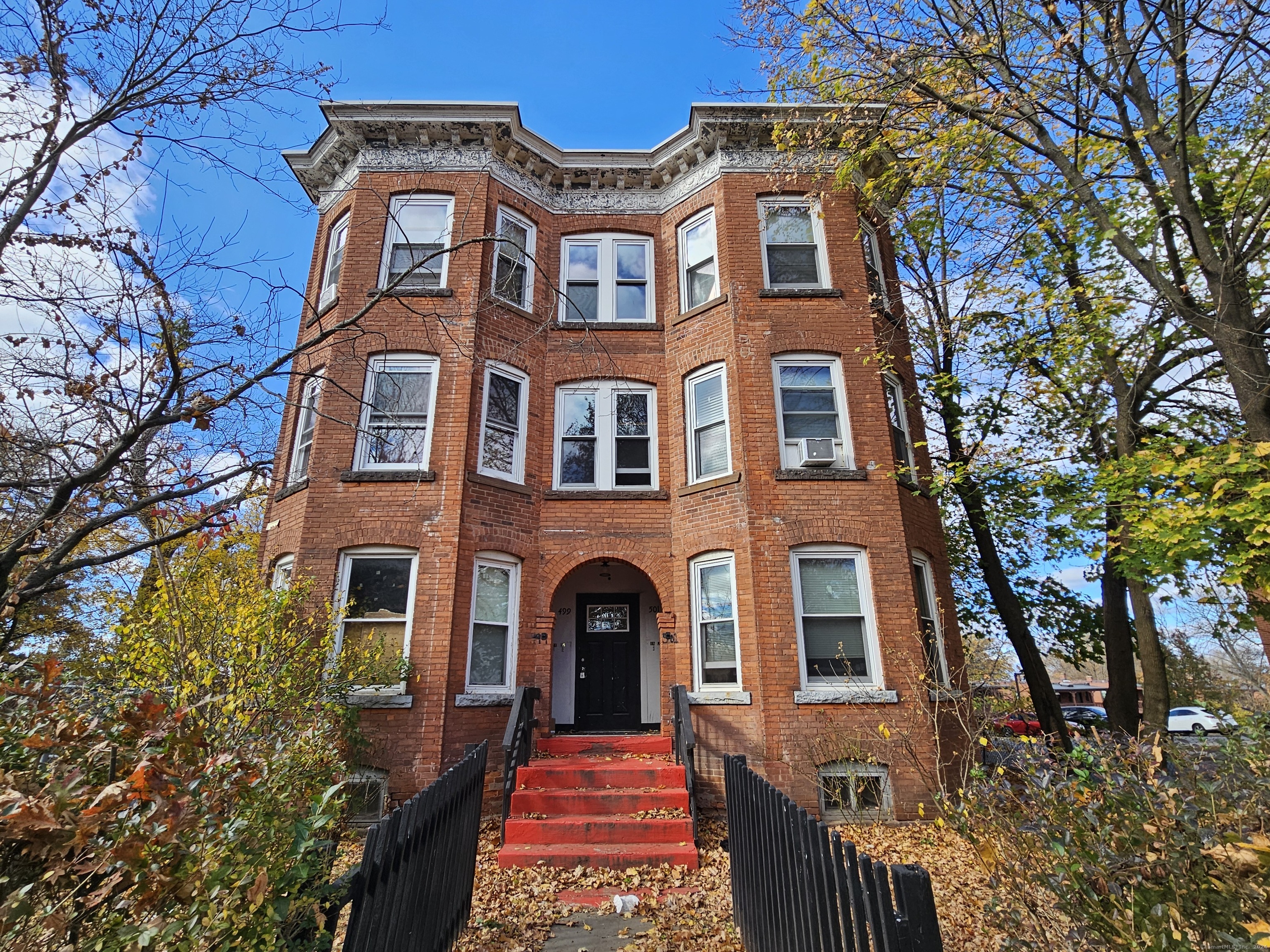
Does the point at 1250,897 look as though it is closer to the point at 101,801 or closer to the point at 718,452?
the point at 101,801

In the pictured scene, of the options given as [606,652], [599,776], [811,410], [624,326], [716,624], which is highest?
[624,326]

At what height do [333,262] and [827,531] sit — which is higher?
[333,262]

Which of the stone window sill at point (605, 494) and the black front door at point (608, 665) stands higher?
the stone window sill at point (605, 494)

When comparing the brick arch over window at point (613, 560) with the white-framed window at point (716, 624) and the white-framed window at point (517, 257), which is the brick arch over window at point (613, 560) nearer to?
the white-framed window at point (716, 624)

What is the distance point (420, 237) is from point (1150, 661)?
1543cm

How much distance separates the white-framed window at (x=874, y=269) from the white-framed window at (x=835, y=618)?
452 cm

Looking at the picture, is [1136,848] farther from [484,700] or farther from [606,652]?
[606,652]

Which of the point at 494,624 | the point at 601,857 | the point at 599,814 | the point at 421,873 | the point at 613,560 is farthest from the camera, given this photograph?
the point at 613,560

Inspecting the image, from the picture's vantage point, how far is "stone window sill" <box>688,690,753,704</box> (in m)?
8.96

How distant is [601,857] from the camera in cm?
635

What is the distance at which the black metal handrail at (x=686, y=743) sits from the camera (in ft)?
22.6

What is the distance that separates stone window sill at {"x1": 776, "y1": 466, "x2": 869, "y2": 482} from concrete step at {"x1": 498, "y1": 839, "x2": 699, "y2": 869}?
5429 mm

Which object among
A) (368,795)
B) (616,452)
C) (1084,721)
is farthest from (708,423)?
(1084,721)

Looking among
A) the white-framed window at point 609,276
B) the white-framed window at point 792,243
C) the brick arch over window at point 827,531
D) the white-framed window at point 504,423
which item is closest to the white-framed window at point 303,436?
the white-framed window at point 504,423
